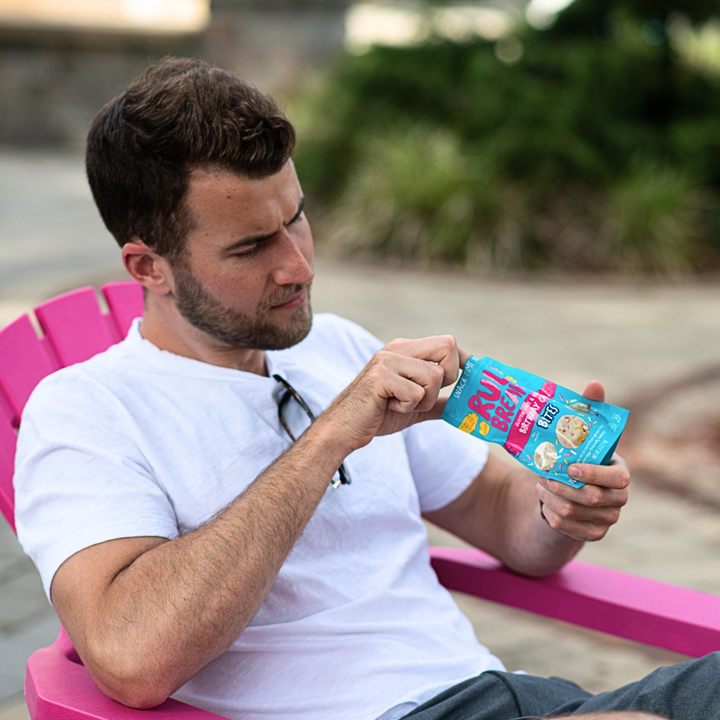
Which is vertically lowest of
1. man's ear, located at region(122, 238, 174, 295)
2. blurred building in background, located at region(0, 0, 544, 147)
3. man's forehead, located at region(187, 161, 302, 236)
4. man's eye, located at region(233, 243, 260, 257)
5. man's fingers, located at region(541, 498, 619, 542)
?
man's fingers, located at region(541, 498, 619, 542)

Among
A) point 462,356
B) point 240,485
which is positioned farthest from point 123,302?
point 462,356

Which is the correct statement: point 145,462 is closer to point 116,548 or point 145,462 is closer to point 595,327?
point 116,548

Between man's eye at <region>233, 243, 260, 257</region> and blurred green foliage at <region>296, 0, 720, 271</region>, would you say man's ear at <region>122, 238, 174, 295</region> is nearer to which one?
man's eye at <region>233, 243, 260, 257</region>

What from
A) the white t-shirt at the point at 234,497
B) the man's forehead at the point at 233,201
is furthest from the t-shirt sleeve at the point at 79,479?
→ the man's forehead at the point at 233,201

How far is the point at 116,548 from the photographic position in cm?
132

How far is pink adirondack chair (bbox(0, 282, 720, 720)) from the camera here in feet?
4.56

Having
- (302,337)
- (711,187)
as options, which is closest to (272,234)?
(302,337)

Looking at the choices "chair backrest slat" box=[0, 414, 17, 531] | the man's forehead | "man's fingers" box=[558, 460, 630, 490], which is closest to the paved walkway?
"chair backrest slat" box=[0, 414, 17, 531]

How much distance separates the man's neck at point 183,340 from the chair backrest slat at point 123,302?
493 millimetres

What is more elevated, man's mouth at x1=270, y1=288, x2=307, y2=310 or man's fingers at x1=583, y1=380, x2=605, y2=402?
man's mouth at x1=270, y1=288, x2=307, y2=310

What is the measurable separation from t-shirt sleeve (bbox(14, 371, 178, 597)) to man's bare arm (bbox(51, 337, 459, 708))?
0.03 meters

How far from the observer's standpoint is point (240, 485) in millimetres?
1500

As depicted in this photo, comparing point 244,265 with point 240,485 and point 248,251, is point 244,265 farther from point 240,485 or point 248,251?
point 240,485

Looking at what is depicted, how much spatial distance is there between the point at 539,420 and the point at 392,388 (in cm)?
23
